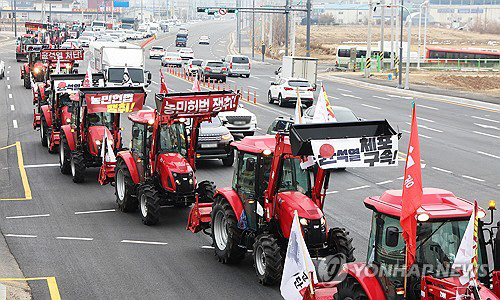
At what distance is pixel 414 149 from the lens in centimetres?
973

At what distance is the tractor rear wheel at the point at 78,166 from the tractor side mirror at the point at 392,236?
1492cm

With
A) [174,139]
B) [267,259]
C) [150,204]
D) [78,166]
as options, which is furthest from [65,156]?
[267,259]

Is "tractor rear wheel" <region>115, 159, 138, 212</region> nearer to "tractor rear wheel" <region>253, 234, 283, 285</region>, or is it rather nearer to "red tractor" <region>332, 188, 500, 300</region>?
"tractor rear wheel" <region>253, 234, 283, 285</region>

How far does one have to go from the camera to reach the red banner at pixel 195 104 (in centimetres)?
1719

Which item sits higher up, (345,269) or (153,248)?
(345,269)

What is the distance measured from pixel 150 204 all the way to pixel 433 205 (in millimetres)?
9204

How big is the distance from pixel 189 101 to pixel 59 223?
446cm

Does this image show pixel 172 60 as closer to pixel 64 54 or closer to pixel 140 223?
pixel 64 54

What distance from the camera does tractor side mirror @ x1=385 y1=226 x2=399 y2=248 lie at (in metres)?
9.74

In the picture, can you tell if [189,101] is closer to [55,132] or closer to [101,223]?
[101,223]

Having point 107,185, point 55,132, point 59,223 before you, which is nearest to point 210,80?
point 55,132

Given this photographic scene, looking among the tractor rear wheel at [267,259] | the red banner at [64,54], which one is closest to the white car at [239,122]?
the red banner at [64,54]

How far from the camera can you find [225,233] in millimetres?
15219

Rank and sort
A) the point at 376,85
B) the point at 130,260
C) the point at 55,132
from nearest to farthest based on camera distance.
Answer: the point at 130,260, the point at 55,132, the point at 376,85
